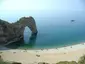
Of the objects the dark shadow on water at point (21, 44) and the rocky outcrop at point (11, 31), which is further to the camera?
the dark shadow on water at point (21, 44)

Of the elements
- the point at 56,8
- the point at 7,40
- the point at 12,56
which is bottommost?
the point at 12,56

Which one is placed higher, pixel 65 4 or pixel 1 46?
pixel 65 4

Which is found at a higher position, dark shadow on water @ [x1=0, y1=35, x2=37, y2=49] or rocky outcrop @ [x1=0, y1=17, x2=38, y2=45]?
rocky outcrop @ [x1=0, y1=17, x2=38, y2=45]

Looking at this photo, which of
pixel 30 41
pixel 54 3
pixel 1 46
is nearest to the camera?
pixel 1 46

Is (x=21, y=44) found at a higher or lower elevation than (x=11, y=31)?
lower

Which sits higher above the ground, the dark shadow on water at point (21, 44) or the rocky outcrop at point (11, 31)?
the rocky outcrop at point (11, 31)

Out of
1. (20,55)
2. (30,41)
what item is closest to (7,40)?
(30,41)

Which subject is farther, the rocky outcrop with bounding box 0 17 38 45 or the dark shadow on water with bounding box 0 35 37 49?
the dark shadow on water with bounding box 0 35 37 49

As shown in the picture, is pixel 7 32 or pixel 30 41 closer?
pixel 7 32

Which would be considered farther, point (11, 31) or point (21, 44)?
point (21, 44)

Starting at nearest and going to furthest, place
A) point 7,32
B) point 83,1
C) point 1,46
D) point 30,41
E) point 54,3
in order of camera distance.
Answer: point 1,46 < point 7,32 < point 30,41 < point 83,1 < point 54,3

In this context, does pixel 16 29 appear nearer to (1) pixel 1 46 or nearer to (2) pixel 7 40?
(2) pixel 7 40
